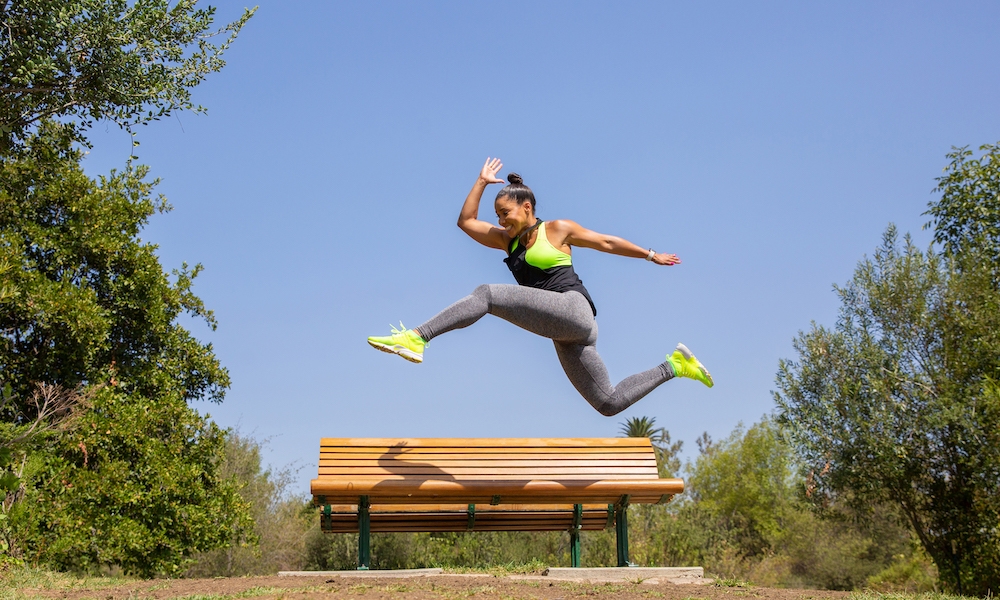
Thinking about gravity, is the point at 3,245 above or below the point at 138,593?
above

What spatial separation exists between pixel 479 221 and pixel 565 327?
1265 millimetres

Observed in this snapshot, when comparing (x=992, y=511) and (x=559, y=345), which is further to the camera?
(x=992, y=511)

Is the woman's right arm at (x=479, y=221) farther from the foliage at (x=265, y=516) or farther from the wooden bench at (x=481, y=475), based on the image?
the foliage at (x=265, y=516)

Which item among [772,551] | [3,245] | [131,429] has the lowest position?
[772,551]

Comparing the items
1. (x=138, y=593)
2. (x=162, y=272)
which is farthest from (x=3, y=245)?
(x=138, y=593)

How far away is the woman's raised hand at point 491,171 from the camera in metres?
6.51

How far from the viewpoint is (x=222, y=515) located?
11930mm

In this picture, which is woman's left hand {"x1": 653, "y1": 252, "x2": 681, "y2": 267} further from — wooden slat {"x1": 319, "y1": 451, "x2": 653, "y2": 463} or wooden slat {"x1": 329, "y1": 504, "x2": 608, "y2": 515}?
wooden slat {"x1": 329, "y1": 504, "x2": 608, "y2": 515}

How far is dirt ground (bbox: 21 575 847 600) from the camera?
476cm

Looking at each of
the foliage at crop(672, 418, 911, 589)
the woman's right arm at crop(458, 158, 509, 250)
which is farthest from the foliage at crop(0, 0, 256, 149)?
the foliage at crop(672, 418, 911, 589)

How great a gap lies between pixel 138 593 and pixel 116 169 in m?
9.91

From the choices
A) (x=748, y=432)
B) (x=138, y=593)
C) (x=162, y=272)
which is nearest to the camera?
(x=138, y=593)

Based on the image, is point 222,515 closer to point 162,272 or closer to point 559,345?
point 162,272

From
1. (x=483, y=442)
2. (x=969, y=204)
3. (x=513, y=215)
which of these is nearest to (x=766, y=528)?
(x=969, y=204)
